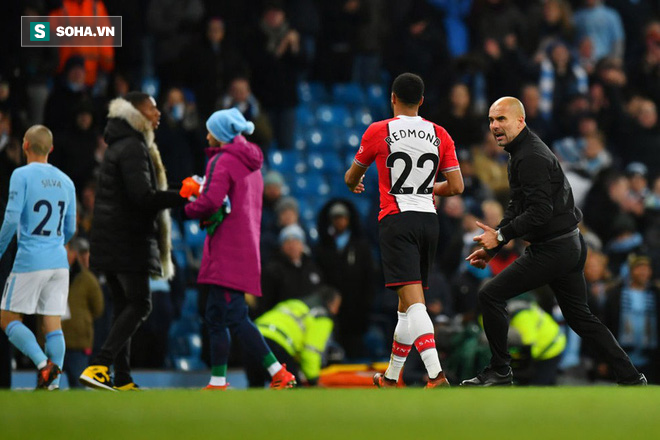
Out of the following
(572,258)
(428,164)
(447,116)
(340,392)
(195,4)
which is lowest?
(340,392)

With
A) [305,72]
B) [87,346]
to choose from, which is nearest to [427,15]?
[305,72]

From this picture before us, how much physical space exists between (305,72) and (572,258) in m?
11.0

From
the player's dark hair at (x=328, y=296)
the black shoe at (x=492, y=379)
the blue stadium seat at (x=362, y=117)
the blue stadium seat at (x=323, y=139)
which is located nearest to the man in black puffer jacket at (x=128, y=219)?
the black shoe at (x=492, y=379)

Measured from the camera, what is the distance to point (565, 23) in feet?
68.7

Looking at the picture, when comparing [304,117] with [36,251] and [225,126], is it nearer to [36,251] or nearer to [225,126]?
[225,126]

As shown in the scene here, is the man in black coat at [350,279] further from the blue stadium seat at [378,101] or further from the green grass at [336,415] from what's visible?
the green grass at [336,415]

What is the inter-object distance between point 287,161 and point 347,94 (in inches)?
77.7

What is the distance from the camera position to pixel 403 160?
9055 mm

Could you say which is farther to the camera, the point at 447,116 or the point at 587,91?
the point at 587,91

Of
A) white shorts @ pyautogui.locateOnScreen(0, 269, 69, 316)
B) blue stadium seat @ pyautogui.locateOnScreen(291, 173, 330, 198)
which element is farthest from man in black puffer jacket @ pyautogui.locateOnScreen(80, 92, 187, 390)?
blue stadium seat @ pyautogui.locateOnScreen(291, 173, 330, 198)

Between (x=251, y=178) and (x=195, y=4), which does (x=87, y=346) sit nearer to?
(x=251, y=178)

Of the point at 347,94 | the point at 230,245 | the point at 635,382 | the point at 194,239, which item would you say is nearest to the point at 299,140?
the point at 347,94

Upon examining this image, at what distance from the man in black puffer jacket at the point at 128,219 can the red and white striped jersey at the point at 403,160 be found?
5.78 feet

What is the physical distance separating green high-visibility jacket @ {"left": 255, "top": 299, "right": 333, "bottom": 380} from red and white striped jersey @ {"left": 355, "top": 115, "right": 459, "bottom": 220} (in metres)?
4.10
